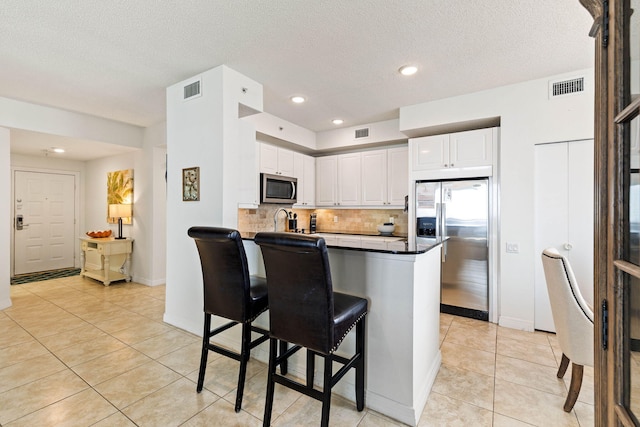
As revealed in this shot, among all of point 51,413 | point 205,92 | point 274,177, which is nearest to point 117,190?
point 274,177

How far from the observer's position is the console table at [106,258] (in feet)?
16.3

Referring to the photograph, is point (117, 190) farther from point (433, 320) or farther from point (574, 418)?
point (574, 418)

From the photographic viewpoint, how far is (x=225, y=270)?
1954 mm

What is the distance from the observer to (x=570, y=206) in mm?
3049

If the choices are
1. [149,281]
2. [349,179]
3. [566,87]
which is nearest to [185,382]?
[149,281]

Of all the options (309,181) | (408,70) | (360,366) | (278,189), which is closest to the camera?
(360,366)

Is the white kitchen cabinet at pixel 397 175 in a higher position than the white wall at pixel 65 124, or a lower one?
lower

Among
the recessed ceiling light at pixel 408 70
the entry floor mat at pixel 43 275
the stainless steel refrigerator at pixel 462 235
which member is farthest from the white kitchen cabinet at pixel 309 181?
the entry floor mat at pixel 43 275

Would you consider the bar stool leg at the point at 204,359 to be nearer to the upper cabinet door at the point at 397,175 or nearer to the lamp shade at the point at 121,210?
the upper cabinet door at the point at 397,175

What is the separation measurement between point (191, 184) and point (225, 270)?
4.85 feet

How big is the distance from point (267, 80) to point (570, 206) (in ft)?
11.1

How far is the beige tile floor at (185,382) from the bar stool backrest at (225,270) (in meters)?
0.62

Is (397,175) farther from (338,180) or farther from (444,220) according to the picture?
(444,220)

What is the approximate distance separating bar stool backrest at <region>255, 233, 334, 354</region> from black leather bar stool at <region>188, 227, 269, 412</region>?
287 millimetres
